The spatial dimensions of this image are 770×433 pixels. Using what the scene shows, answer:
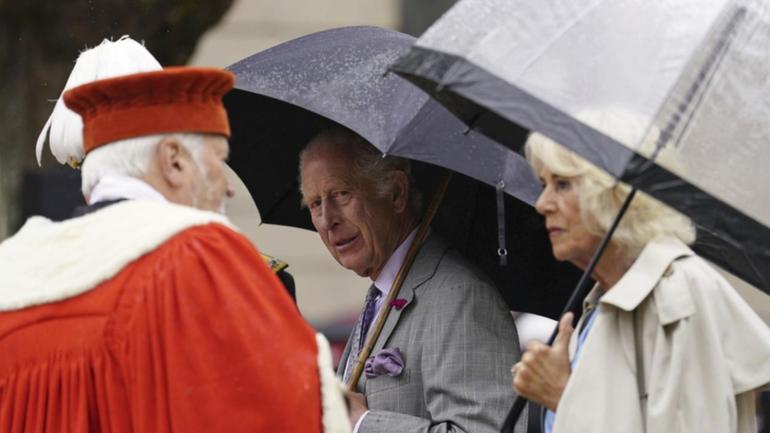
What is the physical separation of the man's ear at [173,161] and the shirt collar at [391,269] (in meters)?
1.26

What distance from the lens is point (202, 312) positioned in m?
3.17

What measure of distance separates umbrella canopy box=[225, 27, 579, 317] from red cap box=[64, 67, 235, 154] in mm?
854

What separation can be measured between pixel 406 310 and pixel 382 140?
1.66 feet

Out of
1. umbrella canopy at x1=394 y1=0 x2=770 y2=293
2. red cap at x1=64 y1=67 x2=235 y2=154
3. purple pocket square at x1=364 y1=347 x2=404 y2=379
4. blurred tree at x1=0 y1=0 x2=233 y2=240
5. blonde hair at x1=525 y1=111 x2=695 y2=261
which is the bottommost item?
blurred tree at x1=0 y1=0 x2=233 y2=240

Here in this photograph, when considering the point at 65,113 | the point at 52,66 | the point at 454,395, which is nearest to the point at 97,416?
the point at 454,395

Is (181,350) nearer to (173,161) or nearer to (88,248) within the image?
(88,248)

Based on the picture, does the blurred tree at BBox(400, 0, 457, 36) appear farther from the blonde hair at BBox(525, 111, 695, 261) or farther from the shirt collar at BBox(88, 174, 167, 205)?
the shirt collar at BBox(88, 174, 167, 205)

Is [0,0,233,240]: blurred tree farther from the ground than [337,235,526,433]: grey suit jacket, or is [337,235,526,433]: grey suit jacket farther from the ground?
[337,235,526,433]: grey suit jacket

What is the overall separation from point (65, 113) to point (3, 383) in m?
1.39

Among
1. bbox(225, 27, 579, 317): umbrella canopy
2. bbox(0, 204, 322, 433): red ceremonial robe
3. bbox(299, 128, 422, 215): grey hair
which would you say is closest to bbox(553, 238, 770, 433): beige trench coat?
bbox(0, 204, 322, 433): red ceremonial robe

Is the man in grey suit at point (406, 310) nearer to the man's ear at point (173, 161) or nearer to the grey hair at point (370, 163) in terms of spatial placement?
the grey hair at point (370, 163)

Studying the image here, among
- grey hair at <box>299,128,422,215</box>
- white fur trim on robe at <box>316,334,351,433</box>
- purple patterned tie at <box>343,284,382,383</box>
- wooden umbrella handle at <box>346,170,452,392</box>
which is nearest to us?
white fur trim on robe at <box>316,334,351,433</box>

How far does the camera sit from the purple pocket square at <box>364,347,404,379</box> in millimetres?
4168

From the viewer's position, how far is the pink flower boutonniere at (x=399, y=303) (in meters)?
4.33
